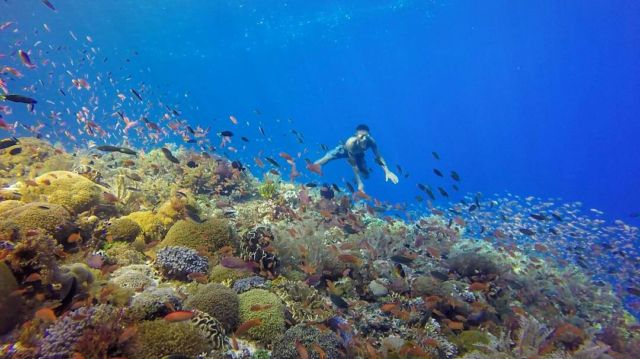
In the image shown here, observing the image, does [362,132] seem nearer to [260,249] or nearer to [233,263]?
[260,249]

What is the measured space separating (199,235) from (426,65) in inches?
4299

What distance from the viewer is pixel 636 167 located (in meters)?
166

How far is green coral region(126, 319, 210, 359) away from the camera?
4.41 meters

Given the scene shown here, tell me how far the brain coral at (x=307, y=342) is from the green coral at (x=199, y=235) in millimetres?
3295

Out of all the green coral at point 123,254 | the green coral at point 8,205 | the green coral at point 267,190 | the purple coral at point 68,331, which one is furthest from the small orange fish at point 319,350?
the green coral at point 267,190

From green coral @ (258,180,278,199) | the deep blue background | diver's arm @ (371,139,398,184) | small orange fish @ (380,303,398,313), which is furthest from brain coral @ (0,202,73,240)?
the deep blue background

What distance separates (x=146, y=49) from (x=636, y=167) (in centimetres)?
21543

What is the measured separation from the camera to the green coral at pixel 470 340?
22.3 feet

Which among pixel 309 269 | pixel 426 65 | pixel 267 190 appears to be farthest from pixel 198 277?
pixel 426 65

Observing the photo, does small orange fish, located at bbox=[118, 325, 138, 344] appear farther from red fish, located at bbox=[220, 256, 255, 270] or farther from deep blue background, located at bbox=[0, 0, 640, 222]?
deep blue background, located at bbox=[0, 0, 640, 222]

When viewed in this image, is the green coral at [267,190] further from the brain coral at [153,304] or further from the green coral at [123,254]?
the brain coral at [153,304]

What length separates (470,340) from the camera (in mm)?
6945

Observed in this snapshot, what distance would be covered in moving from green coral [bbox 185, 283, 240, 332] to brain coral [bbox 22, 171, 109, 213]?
4.54m

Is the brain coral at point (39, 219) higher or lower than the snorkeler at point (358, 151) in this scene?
lower
